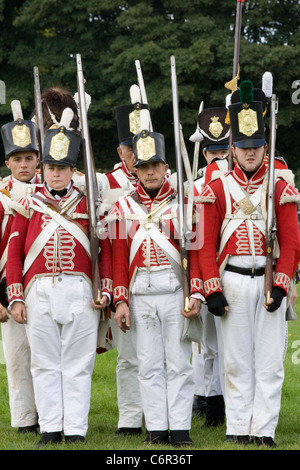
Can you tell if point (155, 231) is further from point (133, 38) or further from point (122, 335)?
point (133, 38)

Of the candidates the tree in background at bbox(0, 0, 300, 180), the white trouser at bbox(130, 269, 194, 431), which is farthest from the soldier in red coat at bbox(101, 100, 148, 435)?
the tree in background at bbox(0, 0, 300, 180)

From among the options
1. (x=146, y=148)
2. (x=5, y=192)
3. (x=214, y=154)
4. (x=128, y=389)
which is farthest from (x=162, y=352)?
(x=214, y=154)

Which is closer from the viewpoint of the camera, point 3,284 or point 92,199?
point 92,199

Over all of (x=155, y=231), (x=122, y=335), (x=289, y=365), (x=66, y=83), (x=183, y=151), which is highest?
(x=66, y=83)

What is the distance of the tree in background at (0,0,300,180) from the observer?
2562cm

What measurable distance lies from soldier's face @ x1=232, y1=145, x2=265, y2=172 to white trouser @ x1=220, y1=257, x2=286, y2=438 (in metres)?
0.64

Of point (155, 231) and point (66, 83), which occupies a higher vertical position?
point (66, 83)

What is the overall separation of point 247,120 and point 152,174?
75 cm

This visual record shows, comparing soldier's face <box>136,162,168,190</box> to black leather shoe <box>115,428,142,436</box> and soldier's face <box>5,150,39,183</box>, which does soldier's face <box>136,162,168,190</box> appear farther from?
black leather shoe <box>115,428,142,436</box>

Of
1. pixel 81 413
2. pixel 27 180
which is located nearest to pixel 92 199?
pixel 27 180

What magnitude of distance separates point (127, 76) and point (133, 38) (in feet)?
4.79

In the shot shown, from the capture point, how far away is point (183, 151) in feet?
20.3
